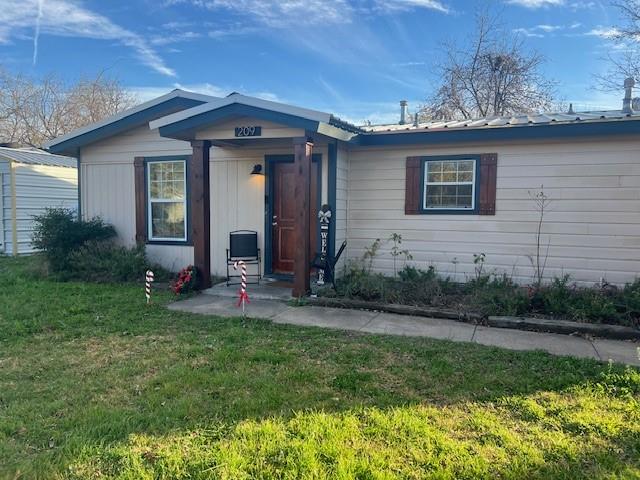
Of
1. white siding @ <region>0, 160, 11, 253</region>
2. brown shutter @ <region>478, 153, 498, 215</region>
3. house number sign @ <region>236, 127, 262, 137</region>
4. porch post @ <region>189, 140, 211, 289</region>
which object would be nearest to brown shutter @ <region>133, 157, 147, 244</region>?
porch post @ <region>189, 140, 211, 289</region>

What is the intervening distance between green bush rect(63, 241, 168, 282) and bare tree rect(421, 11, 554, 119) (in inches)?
530

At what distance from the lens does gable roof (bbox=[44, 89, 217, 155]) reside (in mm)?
8267

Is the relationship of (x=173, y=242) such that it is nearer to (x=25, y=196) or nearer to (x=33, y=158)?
(x=25, y=196)

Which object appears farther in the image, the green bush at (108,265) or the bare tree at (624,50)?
the bare tree at (624,50)

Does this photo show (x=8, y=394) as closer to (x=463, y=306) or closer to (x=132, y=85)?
(x=463, y=306)

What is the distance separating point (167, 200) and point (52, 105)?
1969cm

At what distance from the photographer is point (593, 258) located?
Answer: 6.61 meters

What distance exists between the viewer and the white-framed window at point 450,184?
7169mm

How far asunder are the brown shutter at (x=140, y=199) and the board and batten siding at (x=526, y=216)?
4111 mm

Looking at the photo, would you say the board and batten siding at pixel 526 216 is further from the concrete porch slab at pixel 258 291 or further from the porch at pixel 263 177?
the concrete porch slab at pixel 258 291

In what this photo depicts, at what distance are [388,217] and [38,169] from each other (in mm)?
10578

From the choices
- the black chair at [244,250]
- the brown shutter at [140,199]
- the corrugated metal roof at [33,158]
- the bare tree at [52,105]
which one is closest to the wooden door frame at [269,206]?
the black chair at [244,250]

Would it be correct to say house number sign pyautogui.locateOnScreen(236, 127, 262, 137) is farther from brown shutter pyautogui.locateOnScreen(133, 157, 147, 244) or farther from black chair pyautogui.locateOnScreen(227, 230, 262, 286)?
brown shutter pyautogui.locateOnScreen(133, 157, 147, 244)

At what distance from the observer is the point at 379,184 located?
7.68 meters
